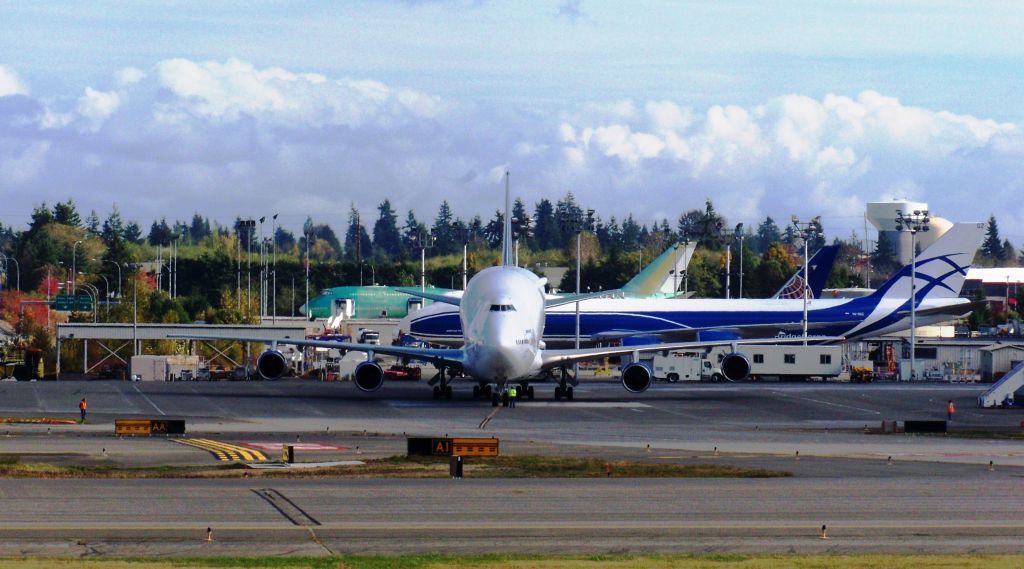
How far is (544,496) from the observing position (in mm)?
29359

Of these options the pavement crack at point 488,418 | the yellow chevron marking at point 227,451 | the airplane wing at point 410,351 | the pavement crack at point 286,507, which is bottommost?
the pavement crack at point 286,507

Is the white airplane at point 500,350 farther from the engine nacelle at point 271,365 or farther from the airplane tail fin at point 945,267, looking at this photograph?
the airplane tail fin at point 945,267

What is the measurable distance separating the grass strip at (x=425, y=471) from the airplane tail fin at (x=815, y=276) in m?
85.8

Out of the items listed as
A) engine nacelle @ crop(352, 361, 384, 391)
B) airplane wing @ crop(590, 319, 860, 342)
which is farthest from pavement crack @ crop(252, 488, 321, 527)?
airplane wing @ crop(590, 319, 860, 342)

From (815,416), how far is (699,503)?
3135cm

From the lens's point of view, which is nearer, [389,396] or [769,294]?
[389,396]

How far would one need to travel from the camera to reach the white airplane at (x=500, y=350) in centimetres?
5866

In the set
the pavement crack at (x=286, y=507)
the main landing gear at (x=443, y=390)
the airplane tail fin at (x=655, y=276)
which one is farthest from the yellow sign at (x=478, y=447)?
the airplane tail fin at (x=655, y=276)

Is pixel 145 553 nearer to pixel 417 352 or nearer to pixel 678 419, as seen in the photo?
pixel 678 419

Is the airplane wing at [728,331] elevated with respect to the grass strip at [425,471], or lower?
elevated

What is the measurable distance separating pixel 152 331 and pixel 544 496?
3207 inches

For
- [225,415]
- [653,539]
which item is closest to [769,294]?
[225,415]

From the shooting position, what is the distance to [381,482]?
3180cm

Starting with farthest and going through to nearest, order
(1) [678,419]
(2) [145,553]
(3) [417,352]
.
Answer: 1. (3) [417,352]
2. (1) [678,419]
3. (2) [145,553]
